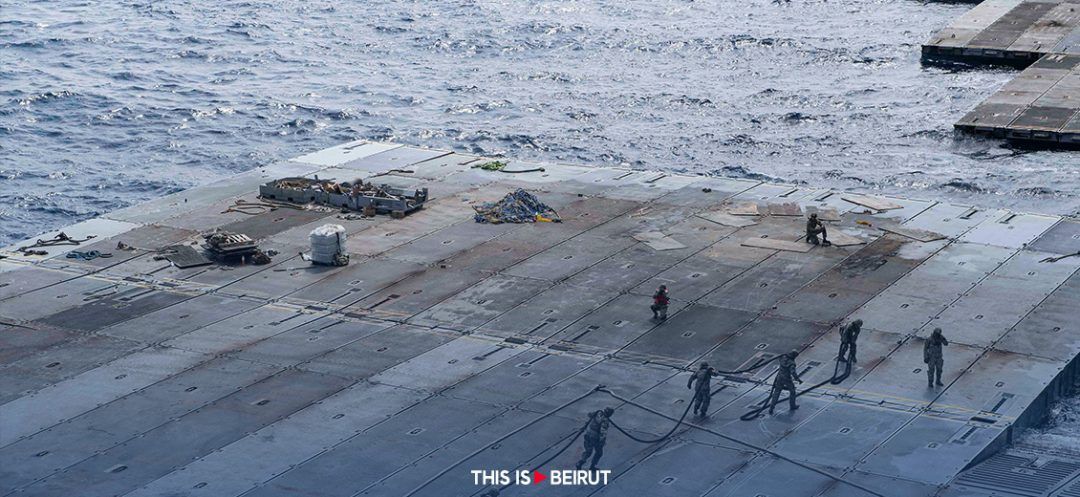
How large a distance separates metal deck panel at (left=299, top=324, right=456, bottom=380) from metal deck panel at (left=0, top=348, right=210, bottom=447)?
4.96 meters

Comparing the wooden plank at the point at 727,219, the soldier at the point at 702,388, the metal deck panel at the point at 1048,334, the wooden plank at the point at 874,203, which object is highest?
the soldier at the point at 702,388

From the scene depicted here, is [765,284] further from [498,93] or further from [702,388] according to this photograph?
[498,93]

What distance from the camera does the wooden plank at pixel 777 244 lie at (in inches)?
2768

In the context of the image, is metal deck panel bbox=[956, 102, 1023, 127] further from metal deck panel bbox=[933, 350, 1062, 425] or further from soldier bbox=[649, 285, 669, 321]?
soldier bbox=[649, 285, 669, 321]

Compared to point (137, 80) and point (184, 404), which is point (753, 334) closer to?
point (184, 404)

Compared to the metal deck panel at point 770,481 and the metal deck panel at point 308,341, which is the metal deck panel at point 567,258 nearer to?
the metal deck panel at point 308,341

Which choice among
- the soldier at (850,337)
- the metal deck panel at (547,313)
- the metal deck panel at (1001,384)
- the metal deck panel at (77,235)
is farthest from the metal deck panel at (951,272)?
the metal deck panel at (77,235)

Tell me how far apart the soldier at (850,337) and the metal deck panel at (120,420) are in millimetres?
20281

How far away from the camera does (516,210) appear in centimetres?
7575

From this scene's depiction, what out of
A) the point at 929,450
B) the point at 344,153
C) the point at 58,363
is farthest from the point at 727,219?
the point at 58,363

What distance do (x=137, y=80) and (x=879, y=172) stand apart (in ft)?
210

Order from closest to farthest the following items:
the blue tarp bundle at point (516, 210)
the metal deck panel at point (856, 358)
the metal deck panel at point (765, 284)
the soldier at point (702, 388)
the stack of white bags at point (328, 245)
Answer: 1. the soldier at point (702, 388)
2. the metal deck panel at point (856, 358)
3. the metal deck panel at point (765, 284)
4. the stack of white bags at point (328, 245)
5. the blue tarp bundle at point (516, 210)

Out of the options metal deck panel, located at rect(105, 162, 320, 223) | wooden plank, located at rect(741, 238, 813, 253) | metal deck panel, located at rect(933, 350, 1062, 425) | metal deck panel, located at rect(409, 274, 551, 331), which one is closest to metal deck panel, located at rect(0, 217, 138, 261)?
metal deck panel, located at rect(105, 162, 320, 223)

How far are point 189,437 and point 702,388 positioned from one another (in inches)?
657
